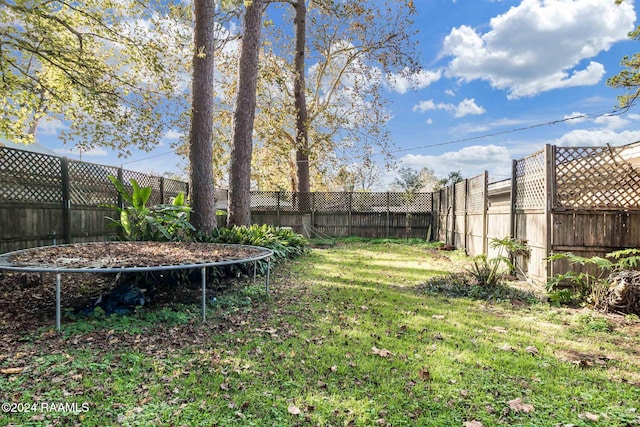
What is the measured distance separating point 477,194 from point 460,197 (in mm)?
1596

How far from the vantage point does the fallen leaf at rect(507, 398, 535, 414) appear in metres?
2.08

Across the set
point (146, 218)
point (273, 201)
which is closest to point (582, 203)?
point (146, 218)

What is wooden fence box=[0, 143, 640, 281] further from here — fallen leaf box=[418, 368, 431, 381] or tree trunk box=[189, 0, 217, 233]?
fallen leaf box=[418, 368, 431, 381]

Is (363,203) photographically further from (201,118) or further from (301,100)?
(201,118)

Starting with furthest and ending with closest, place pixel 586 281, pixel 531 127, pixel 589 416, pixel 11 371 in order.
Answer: pixel 531 127 → pixel 586 281 → pixel 11 371 → pixel 589 416

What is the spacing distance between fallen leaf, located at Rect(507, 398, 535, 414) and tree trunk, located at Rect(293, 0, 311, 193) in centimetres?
1274

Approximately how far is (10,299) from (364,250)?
324 inches

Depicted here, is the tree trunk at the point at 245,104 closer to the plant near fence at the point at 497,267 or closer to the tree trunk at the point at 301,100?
the tree trunk at the point at 301,100

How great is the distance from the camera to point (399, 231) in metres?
14.0

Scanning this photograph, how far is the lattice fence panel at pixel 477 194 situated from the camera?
7895mm

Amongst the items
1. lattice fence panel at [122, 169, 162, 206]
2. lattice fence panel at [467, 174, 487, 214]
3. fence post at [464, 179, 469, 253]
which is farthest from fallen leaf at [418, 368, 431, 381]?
lattice fence panel at [122, 169, 162, 206]

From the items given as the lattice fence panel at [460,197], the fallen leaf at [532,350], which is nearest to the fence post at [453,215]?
the lattice fence panel at [460,197]

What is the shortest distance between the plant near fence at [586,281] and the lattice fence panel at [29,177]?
8.37 metres

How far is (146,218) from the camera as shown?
227 inches
